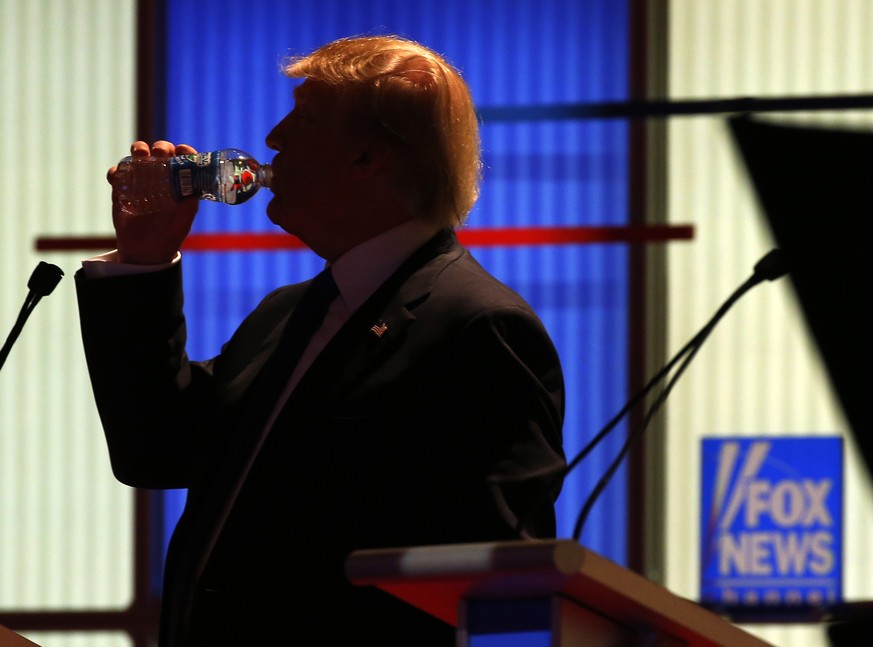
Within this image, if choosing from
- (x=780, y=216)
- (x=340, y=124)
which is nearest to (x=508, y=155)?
(x=780, y=216)

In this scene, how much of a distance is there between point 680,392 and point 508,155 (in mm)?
743

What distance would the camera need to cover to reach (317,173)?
199 cm

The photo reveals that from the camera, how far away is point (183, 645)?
177 cm

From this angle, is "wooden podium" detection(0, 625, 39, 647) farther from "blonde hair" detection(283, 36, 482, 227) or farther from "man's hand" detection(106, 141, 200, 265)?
"blonde hair" detection(283, 36, 482, 227)

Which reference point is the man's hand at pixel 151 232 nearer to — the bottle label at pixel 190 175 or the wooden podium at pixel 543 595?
the bottle label at pixel 190 175

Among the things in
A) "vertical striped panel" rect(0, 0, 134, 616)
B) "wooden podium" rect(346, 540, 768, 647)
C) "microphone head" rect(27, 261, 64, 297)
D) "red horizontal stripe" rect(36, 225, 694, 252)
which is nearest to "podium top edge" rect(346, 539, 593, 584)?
"wooden podium" rect(346, 540, 768, 647)

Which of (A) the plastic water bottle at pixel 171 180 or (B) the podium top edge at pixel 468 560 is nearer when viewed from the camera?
(B) the podium top edge at pixel 468 560

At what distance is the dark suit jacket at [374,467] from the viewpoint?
1679mm

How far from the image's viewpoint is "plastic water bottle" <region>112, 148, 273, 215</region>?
2068 millimetres

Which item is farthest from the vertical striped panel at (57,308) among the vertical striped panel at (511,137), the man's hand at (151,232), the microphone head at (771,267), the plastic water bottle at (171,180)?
the microphone head at (771,267)

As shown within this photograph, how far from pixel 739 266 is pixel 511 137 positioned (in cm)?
66

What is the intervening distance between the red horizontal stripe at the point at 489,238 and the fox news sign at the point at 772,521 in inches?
20.9

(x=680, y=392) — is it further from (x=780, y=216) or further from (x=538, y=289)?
(x=780, y=216)

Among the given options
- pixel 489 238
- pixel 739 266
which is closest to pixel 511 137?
pixel 489 238
